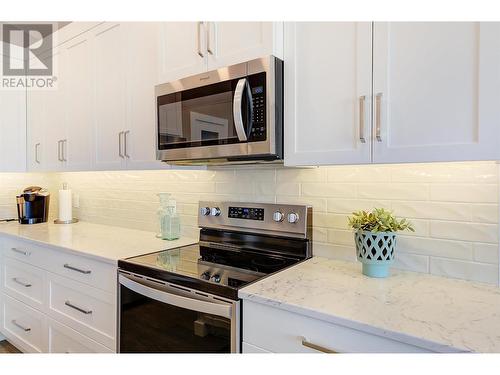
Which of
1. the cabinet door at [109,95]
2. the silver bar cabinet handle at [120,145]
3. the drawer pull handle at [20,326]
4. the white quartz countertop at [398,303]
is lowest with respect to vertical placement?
the drawer pull handle at [20,326]

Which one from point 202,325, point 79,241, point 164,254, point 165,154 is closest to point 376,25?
point 165,154

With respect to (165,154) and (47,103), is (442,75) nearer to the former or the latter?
(165,154)

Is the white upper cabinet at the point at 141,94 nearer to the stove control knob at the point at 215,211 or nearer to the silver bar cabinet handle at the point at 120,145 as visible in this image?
the silver bar cabinet handle at the point at 120,145

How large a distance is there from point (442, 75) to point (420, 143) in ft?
0.71

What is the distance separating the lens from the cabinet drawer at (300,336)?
0.93 m

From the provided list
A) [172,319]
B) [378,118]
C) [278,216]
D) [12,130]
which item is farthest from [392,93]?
[12,130]

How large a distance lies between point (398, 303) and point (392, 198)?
0.52 m

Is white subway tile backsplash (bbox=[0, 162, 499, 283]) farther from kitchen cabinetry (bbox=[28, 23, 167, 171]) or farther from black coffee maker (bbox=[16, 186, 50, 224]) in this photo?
black coffee maker (bbox=[16, 186, 50, 224])

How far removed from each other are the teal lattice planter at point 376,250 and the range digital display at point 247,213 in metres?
0.58

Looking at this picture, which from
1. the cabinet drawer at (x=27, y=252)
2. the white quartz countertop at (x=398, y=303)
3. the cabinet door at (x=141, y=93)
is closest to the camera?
the white quartz countertop at (x=398, y=303)

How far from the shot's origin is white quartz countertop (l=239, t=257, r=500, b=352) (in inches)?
33.9

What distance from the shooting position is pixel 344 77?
1.25 m

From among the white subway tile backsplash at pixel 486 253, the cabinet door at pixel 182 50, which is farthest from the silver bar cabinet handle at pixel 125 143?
the white subway tile backsplash at pixel 486 253

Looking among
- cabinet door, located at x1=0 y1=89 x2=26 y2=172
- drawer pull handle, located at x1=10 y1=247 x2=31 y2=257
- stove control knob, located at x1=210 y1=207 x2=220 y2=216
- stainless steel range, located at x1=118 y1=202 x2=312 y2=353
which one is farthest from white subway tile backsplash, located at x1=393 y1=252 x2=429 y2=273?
cabinet door, located at x1=0 y1=89 x2=26 y2=172
